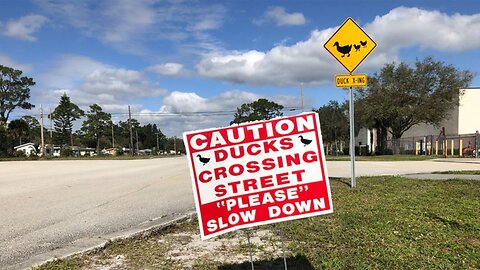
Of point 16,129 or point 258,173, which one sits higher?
point 16,129

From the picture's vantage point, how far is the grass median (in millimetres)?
4648

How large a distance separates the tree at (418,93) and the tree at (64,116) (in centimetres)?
6897

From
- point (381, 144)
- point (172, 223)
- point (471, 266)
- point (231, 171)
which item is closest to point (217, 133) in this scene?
point (231, 171)

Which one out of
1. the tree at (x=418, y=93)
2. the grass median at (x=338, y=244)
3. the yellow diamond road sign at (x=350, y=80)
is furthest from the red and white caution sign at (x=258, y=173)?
the tree at (x=418, y=93)

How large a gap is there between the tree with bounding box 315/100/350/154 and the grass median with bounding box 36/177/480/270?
66996mm

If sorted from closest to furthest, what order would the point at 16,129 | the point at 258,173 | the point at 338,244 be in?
the point at 258,173 → the point at 338,244 → the point at 16,129

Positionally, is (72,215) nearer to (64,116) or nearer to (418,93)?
(418,93)

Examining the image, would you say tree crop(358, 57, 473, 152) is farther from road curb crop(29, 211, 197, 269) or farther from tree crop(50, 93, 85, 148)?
tree crop(50, 93, 85, 148)

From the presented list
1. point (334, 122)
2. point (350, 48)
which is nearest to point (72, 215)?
point (350, 48)

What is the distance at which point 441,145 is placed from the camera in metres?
46.1

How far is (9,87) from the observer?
76750 millimetres

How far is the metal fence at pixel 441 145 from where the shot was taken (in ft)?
115

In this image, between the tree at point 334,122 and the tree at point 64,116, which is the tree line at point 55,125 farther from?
the tree at point 334,122

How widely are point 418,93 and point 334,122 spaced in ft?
102
